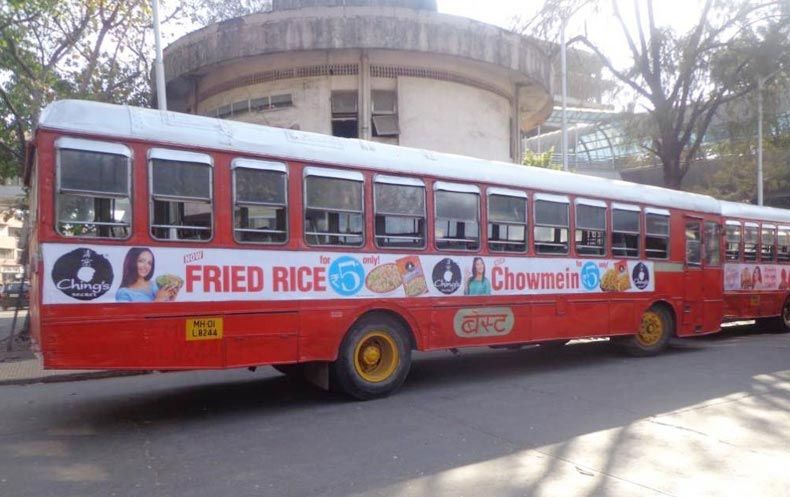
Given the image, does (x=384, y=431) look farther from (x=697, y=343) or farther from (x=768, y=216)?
(x=768, y=216)

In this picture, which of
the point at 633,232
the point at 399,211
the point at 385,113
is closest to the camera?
the point at 399,211

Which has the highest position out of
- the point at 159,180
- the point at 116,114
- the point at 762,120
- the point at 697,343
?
the point at 762,120

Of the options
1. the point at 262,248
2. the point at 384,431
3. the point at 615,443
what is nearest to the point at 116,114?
the point at 262,248

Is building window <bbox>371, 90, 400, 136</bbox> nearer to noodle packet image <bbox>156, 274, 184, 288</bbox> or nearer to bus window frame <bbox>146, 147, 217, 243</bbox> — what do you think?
bus window frame <bbox>146, 147, 217, 243</bbox>

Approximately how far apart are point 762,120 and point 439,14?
13041mm

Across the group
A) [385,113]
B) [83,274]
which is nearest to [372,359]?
[83,274]

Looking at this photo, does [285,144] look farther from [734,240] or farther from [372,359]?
[734,240]

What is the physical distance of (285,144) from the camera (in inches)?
282

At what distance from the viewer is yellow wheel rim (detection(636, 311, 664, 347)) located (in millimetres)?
11195

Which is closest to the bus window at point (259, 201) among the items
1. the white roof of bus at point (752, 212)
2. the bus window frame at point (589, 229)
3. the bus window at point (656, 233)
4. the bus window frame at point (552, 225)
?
the bus window frame at point (552, 225)

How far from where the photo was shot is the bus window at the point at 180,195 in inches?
250

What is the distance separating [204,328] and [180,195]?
1.37 meters

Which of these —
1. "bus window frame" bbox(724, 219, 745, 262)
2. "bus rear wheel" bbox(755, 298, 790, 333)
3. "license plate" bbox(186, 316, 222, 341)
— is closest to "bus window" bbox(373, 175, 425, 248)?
"license plate" bbox(186, 316, 222, 341)

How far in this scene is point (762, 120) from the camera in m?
21.3
